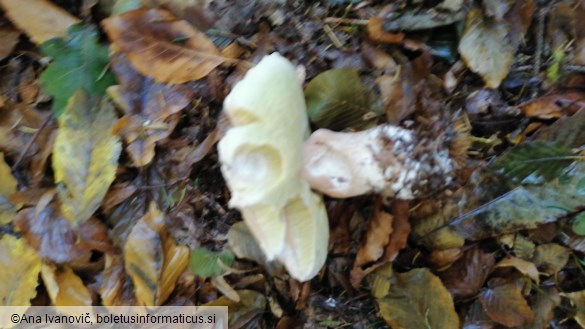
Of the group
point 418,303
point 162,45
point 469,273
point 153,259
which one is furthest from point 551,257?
point 162,45

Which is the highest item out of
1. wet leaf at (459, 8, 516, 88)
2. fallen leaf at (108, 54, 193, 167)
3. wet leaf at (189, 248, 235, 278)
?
fallen leaf at (108, 54, 193, 167)

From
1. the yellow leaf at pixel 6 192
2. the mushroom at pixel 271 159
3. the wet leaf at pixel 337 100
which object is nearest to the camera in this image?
the mushroom at pixel 271 159

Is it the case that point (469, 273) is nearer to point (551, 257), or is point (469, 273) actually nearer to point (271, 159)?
point (551, 257)

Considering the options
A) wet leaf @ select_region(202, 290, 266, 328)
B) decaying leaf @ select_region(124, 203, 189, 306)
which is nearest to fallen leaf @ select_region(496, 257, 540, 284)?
wet leaf @ select_region(202, 290, 266, 328)

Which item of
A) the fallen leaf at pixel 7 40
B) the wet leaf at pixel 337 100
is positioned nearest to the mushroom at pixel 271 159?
the wet leaf at pixel 337 100

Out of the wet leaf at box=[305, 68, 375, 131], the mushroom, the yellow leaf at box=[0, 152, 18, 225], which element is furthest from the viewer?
the yellow leaf at box=[0, 152, 18, 225]

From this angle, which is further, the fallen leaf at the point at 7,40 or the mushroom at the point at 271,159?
the fallen leaf at the point at 7,40

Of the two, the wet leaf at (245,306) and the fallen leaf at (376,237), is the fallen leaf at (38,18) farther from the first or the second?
the fallen leaf at (376,237)

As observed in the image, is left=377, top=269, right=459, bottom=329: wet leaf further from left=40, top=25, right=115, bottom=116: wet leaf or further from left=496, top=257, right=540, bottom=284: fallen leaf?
left=40, top=25, right=115, bottom=116: wet leaf
